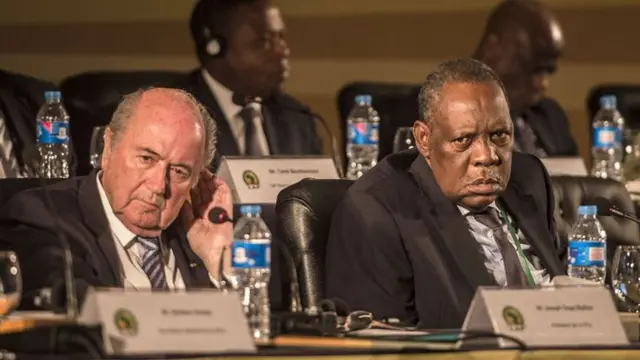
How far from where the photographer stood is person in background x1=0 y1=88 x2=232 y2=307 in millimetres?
3969

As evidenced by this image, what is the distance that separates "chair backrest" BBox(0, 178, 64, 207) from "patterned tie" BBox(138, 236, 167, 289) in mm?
399

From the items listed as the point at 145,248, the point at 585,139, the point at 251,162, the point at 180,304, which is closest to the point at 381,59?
the point at 585,139

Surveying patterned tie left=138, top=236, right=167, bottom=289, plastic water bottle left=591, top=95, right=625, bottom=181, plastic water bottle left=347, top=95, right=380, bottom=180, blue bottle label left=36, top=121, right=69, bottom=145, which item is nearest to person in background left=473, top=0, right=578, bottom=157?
plastic water bottle left=591, top=95, right=625, bottom=181

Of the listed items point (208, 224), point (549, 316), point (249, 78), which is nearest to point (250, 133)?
point (249, 78)

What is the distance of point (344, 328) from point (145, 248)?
27.7 inches

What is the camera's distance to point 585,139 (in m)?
9.13

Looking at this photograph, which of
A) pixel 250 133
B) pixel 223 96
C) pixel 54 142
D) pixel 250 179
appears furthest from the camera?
Result: pixel 223 96

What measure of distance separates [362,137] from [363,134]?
0.5 inches

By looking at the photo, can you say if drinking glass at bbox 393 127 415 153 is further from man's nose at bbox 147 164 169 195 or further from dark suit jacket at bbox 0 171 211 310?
→ man's nose at bbox 147 164 169 195

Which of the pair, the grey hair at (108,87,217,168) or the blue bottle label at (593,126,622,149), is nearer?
the grey hair at (108,87,217,168)

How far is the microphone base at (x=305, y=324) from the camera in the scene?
352 cm

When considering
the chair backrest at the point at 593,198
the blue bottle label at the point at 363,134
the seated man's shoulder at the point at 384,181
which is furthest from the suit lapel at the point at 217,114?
the seated man's shoulder at the point at 384,181

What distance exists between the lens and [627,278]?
4520 mm

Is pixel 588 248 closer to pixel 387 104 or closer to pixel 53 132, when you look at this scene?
pixel 53 132
